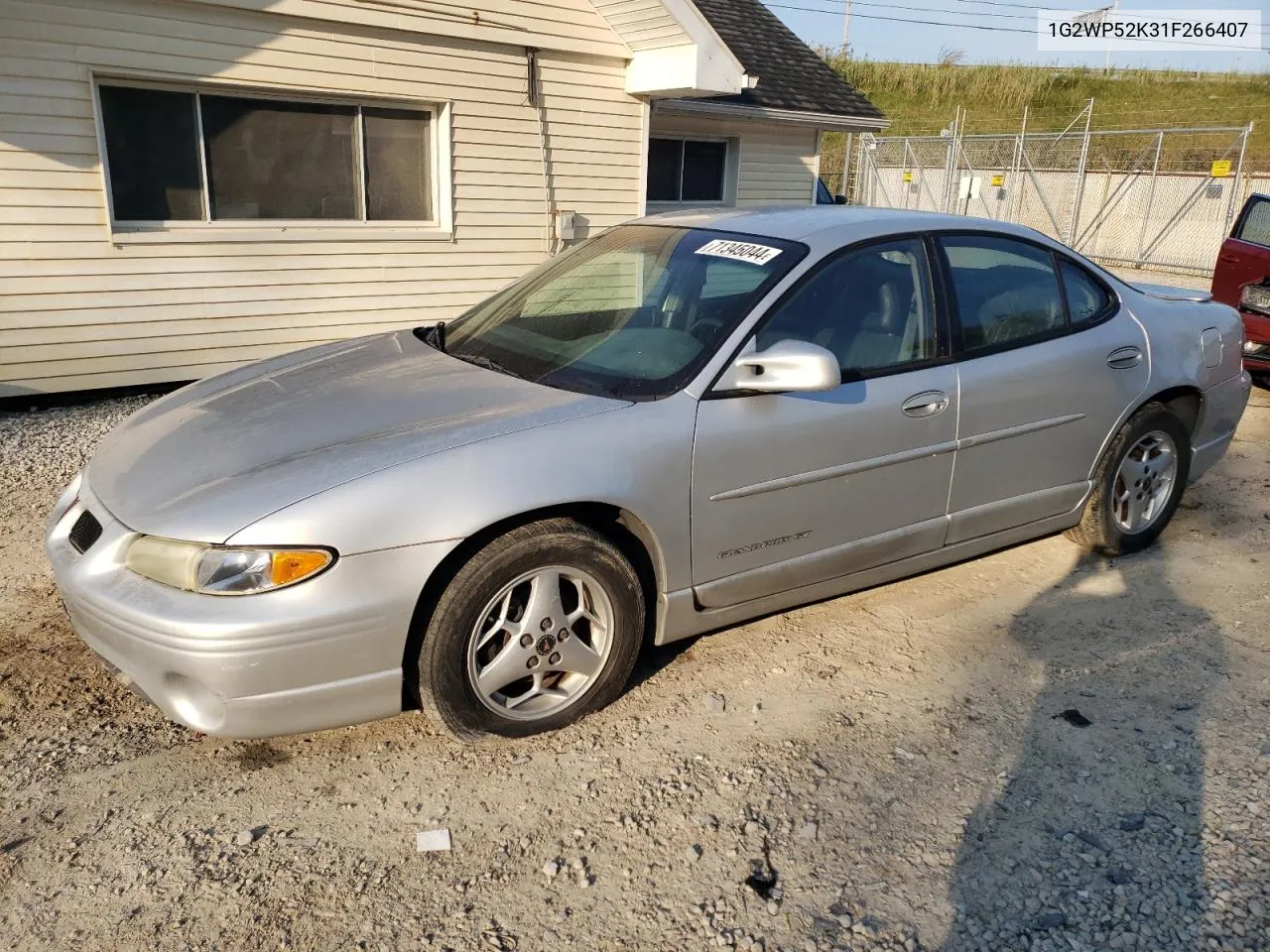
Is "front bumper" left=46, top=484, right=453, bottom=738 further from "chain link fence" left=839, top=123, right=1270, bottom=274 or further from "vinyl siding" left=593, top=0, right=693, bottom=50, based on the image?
"chain link fence" left=839, top=123, right=1270, bottom=274

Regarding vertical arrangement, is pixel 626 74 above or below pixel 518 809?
above

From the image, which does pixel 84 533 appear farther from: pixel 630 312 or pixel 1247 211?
pixel 1247 211

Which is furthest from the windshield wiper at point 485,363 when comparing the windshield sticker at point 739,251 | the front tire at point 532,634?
the windshield sticker at point 739,251

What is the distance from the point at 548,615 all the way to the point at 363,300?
21.0 ft

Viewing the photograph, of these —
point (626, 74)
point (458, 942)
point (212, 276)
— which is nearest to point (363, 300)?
point (212, 276)

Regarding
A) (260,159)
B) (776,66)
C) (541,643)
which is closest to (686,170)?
(776,66)

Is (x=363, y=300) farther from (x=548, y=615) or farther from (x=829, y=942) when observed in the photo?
(x=829, y=942)

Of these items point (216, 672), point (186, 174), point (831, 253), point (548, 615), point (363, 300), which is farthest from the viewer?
point (363, 300)

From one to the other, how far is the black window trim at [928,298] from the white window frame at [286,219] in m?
5.90

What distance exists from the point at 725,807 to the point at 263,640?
140cm

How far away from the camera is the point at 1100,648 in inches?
152

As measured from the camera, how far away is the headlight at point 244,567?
2.63 metres

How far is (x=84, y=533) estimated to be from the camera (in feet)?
10.0

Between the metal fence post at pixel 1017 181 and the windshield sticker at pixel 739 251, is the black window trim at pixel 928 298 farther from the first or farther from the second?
the metal fence post at pixel 1017 181
